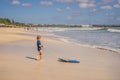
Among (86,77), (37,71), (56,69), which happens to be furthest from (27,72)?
(86,77)

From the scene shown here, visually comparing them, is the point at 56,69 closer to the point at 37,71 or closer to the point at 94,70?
the point at 37,71

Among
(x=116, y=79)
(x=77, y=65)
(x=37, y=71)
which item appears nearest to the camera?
(x=116, y=79)

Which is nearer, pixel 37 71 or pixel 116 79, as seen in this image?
pixel 116 79

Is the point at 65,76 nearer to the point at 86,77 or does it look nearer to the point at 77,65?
the point at 86,77

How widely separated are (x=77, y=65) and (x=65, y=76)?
2.37 m

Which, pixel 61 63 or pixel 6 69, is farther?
pixel 61 63

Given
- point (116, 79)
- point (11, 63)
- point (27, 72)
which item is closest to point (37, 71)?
point (27, 72)

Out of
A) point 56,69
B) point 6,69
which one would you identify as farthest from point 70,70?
point 6,69

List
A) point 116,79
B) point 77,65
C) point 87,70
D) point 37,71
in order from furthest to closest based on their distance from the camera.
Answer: point 77,65
point 87,70
point 37,71
point 116,79

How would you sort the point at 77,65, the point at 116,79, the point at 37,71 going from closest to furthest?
1. the point at 116,79
2. the point at 37,71
3. the point at 77,65

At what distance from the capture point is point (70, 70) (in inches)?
363

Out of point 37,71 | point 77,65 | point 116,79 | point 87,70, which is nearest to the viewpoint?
point 116,79

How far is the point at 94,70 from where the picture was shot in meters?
9.43

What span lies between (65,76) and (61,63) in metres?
2.65
